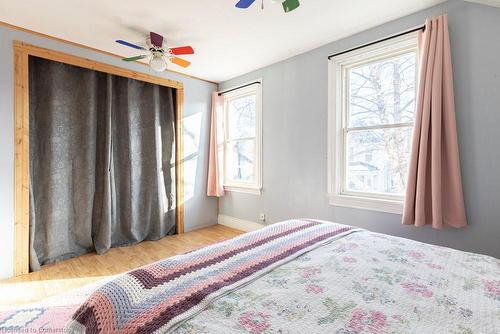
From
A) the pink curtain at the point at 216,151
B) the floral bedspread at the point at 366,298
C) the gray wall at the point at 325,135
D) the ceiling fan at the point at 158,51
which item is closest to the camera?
the floral bedspread at the point at 366,298

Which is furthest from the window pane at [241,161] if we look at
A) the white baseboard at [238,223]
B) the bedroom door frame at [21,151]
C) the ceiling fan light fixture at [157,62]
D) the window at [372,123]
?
the bedroom door frame at [21,151]

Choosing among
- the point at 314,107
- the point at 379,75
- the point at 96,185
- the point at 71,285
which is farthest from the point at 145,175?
the point at 379,75

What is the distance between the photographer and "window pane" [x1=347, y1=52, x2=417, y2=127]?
2.29 meters

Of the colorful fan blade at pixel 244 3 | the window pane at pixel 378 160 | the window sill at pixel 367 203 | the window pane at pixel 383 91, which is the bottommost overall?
the window sill at pixel 367 203

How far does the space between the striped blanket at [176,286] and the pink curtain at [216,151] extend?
2476 mm

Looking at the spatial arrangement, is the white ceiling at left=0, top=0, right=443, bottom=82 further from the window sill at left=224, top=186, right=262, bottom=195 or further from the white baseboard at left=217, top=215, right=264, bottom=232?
the white baseboard at left=217, top=215, right=264, bottom=232

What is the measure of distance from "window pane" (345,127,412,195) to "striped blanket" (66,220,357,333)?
139 centimetres

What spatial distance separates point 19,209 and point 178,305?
2495mm

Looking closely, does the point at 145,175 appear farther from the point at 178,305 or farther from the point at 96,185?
the point at 178,305

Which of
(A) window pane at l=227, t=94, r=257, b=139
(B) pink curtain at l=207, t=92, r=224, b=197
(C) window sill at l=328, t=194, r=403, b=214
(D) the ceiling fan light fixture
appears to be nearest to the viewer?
(C) window sill at l=328, t=194, r=403, b=214

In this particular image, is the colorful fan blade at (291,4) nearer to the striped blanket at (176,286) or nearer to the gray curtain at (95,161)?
the striped blanket at (176,286)

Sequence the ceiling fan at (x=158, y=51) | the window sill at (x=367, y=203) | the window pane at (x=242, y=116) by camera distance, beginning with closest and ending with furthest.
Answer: the window sill at (x=367, y=203) < the ceiling fan at (x=158, y=51) < the window pane at (x=242, y=116)

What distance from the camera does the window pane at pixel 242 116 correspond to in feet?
12.1

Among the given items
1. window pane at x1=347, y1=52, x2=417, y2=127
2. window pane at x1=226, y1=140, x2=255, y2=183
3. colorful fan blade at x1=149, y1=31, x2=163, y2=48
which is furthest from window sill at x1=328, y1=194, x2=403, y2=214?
colorful fan blade at x1=149, y1=31, x2=163, y2=48
